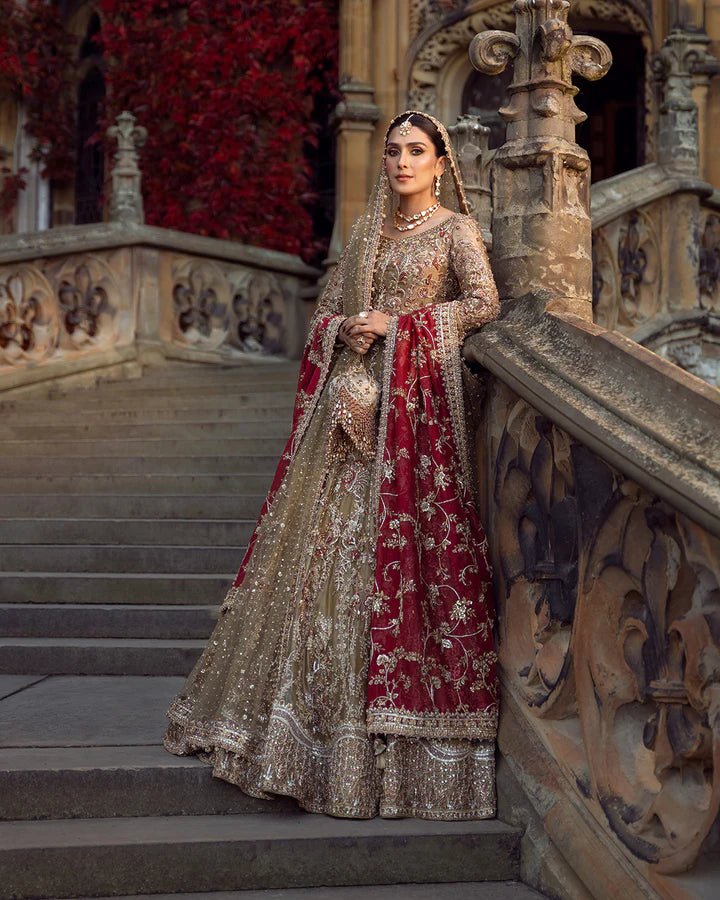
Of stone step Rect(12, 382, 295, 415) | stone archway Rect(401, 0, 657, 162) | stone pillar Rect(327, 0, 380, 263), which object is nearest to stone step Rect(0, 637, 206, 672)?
stone step Rect(12, 382, 295, 415)

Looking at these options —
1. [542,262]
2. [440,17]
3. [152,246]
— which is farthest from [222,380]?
[542,262]

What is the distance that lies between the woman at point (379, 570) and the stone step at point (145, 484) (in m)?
2.63

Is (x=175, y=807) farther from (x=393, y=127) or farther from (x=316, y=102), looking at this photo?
(x=316, y=102)

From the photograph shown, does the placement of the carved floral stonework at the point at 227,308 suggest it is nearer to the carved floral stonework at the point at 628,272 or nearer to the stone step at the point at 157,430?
the stone step at the point at 157,430

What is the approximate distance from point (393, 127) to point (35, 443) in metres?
4.13

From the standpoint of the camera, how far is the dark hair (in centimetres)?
382

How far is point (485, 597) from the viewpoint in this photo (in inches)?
140

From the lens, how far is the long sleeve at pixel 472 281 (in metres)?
3.69

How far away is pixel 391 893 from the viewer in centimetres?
324

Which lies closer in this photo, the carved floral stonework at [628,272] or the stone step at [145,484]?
the stone step at [145,484]

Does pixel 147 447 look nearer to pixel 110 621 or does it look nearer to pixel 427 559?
pixel 110 621

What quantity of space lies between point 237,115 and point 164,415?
523cm

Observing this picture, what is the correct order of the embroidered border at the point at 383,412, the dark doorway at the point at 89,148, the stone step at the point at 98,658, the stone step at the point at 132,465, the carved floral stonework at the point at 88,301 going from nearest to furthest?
the embroidered border at the point at 383,412, the stone step at the point at 98,658, the stone step at the point at 132,465, the carved floral stonework at the point at 88,301, the dark doorway at the point at 89,148

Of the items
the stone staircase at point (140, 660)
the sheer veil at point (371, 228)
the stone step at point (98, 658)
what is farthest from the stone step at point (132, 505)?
the sheer veil at point (371, 228)
